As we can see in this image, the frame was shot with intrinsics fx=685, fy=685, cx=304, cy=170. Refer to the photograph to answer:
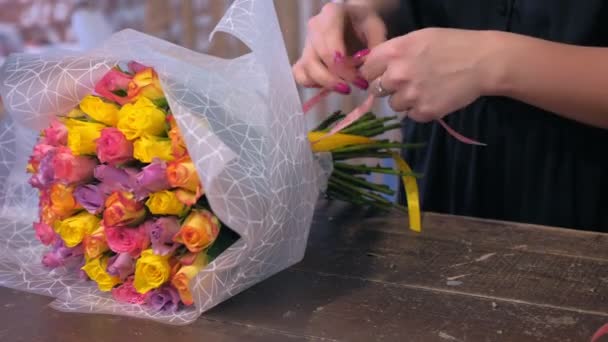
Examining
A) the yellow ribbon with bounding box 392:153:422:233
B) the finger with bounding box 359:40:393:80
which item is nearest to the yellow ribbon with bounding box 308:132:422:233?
the yellow ribbon with bounding box 392:153:422:233

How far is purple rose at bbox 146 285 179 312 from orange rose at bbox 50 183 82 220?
0.13 m

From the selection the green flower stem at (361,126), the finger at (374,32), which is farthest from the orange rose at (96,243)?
the finger at (374,32)

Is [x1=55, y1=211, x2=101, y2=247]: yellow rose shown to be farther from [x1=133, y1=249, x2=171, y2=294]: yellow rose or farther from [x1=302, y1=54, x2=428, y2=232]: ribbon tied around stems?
[x1=302, y1=54, x2=428, y2=232]: ribbon tied around stems

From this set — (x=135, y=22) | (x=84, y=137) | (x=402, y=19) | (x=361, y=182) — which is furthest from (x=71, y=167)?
(x=135, y=22)

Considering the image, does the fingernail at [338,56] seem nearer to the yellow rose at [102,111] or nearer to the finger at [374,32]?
the finger at [374,32]

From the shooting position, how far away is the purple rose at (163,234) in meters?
0.70

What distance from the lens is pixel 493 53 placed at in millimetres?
832

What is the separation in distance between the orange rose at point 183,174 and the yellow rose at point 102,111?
0.11 metres

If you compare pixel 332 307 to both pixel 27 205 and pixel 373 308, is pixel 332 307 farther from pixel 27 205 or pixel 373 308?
pixel 27 205

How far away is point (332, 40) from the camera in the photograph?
984mm

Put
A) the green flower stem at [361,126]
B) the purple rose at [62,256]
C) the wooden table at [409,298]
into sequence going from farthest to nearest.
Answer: the green flower stem at [361,126] < the purple rose at [62,256] < the wooden table at [409,298]

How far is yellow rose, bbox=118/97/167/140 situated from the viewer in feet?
2.33

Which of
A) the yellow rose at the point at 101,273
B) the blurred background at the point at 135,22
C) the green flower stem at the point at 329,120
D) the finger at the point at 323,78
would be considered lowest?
the yellow rose at the point at 101,273

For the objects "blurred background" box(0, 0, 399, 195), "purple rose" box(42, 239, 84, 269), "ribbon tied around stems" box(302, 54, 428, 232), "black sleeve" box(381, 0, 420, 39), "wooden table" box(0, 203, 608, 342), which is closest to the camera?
"wooden table" box(0, 203, 608, 342)
